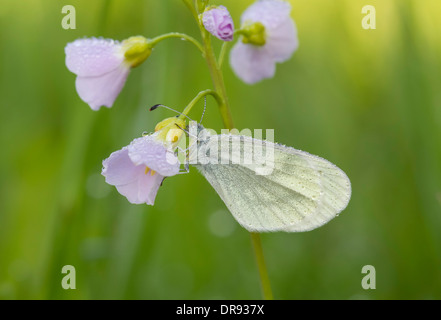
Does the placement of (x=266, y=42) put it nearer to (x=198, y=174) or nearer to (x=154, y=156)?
(x=154, y=156)

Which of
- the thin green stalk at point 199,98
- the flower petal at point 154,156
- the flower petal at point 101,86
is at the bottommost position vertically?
the flower petal at point 154,156

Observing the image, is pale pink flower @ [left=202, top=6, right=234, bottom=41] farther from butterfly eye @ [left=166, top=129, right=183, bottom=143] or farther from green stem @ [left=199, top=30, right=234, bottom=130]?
butterfly eye @ [left=166, top=129, right=183, bottom=143]

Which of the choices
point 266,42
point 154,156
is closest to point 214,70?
point 154,156

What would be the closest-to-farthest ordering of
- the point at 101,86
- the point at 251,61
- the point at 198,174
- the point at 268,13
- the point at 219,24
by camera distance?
the point at 219,24
the point at 101,86
the point at 268,13
the point at 251,61
the point at 198,174

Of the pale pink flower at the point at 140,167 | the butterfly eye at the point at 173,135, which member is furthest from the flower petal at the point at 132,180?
the butterfly eye at the point at 173,135

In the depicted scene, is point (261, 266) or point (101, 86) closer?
point (261, 266)

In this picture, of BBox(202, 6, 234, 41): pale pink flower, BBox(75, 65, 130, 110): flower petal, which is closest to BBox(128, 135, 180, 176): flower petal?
BBox(75, 65, 130, 110): flower petal

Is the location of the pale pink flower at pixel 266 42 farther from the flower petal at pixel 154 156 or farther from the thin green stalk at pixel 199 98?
the flower petal at pixel 154 156

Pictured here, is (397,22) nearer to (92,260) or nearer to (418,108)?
(418,108)

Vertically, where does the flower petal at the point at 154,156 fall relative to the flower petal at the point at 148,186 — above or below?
above
